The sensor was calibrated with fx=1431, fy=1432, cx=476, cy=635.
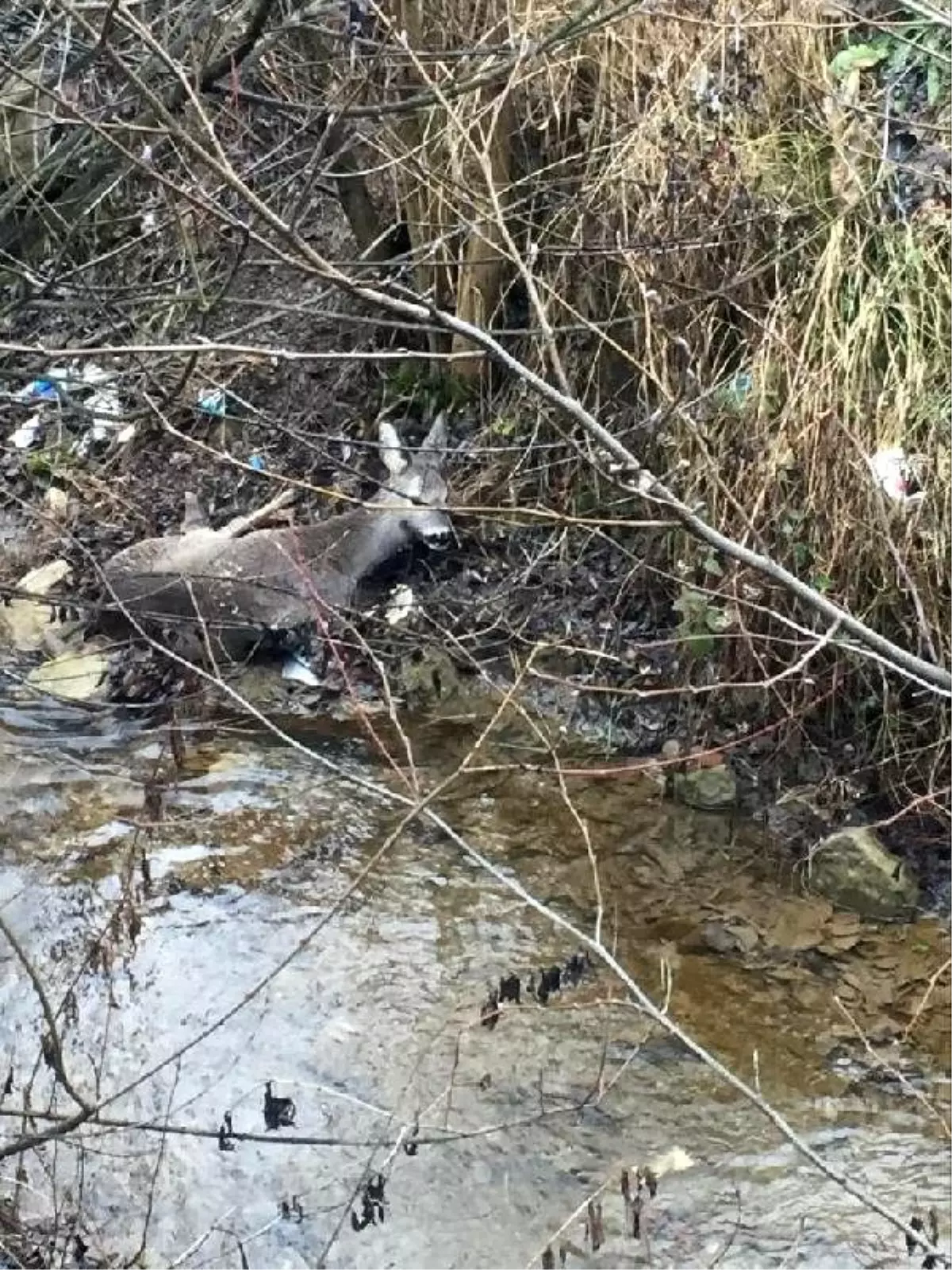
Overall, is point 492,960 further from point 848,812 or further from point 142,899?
point 848,812

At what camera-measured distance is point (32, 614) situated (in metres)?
5.34

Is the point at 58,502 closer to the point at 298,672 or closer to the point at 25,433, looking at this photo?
the point at 25,433

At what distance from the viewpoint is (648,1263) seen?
9.18ft

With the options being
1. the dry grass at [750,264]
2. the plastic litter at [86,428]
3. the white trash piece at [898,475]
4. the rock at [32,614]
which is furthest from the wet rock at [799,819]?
the plastic litter at [86,428]

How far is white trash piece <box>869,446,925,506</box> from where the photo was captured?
3.99m

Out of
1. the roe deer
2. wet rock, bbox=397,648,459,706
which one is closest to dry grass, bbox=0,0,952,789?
the roe deer

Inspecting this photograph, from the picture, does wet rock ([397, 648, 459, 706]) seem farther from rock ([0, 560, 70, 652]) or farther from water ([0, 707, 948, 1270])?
rock ([0, 560, 70, 652])

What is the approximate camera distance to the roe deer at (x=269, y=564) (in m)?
4.84

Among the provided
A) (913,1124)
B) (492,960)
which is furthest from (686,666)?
(913,1124)

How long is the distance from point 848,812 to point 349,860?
1453mm

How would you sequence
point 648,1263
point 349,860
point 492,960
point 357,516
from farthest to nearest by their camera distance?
point 357,516
point 349,860
point 492,960
point 648,1263

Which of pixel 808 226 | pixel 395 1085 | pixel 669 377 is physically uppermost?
pixel 808 226

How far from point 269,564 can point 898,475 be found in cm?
215

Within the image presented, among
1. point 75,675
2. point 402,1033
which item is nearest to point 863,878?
point 402,1033
